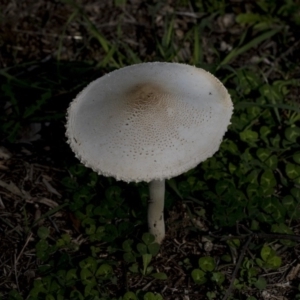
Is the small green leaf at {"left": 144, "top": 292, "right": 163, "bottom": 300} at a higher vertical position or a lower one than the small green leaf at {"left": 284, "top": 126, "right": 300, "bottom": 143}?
lower

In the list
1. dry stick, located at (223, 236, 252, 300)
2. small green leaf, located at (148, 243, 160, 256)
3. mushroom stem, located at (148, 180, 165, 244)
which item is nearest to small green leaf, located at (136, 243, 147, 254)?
small green leaf, located at (148, 243, 160, 256)

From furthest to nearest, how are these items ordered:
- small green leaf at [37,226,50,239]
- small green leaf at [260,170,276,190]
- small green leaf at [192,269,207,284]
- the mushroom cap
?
small green leaf at [260,170,276,190] < small green leaf at [37,226,50,239] < small green leaf at [192,269,207,284] < the mushroom cap

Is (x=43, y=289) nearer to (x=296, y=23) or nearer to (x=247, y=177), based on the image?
(x=247, y=177)

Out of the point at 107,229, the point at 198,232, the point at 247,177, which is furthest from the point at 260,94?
the point at 107,229

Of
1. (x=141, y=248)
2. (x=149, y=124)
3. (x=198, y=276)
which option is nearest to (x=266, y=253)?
(x=198, y=276)

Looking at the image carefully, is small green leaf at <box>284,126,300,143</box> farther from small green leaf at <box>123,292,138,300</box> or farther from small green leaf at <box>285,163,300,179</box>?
small green leaf at <box>123,292,138,300</box>

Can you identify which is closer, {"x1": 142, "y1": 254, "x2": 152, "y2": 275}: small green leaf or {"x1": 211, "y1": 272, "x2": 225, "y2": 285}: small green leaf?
{"x1": 211, "y1": 272, "x2": 225, "y2": 285}: small green leaf

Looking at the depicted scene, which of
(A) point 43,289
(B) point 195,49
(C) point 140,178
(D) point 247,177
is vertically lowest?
(A) point 43,289

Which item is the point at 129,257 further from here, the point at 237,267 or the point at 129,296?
the point at 237,267
